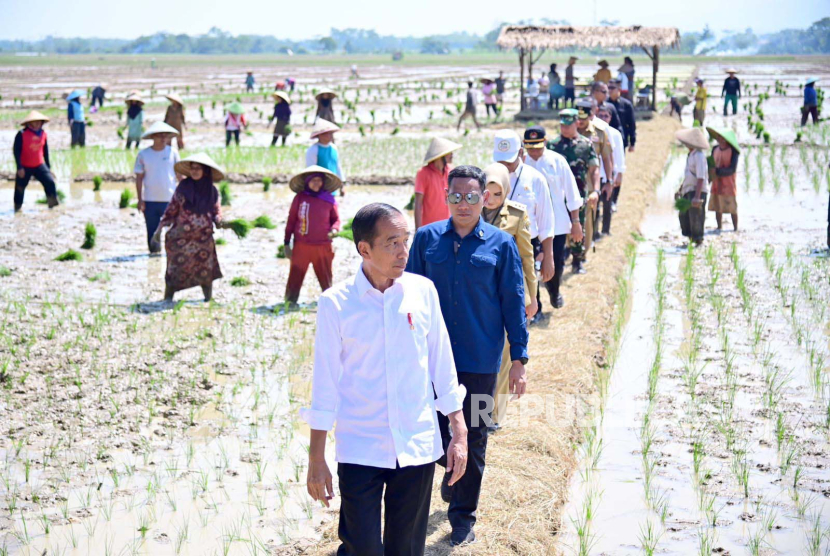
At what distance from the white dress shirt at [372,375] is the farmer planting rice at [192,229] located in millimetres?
5399

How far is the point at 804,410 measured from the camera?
19.2 feet

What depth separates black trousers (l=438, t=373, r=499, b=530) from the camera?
4043 mm

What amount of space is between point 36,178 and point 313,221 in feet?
22.8

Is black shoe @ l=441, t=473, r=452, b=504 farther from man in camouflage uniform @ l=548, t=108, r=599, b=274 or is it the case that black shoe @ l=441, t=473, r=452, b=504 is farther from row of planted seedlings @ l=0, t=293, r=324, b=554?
man in camouflage uniform @ l=548, t=108, r=599, b=274

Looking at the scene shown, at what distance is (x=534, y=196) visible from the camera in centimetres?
595

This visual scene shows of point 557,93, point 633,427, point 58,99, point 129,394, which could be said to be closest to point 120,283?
point 129,394

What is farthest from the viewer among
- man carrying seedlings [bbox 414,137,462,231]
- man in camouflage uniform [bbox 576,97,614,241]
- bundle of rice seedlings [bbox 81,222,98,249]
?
bundle of rice seedlings [bbox 81,222,98,249]

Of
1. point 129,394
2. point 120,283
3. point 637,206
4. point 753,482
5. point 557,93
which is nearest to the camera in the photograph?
point 753,482

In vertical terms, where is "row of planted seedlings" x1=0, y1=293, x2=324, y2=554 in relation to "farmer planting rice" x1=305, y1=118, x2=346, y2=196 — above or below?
below

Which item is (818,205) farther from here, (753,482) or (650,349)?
(753,482)

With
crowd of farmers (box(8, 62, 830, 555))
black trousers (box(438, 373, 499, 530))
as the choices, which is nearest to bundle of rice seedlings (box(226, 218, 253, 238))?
crowd of farmers (box(8, 62, 830, 555))

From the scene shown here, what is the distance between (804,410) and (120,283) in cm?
625

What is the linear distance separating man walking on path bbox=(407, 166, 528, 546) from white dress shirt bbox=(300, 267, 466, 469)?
88 cm

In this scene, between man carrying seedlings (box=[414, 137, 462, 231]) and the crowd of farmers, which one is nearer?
the crowd of farmers
